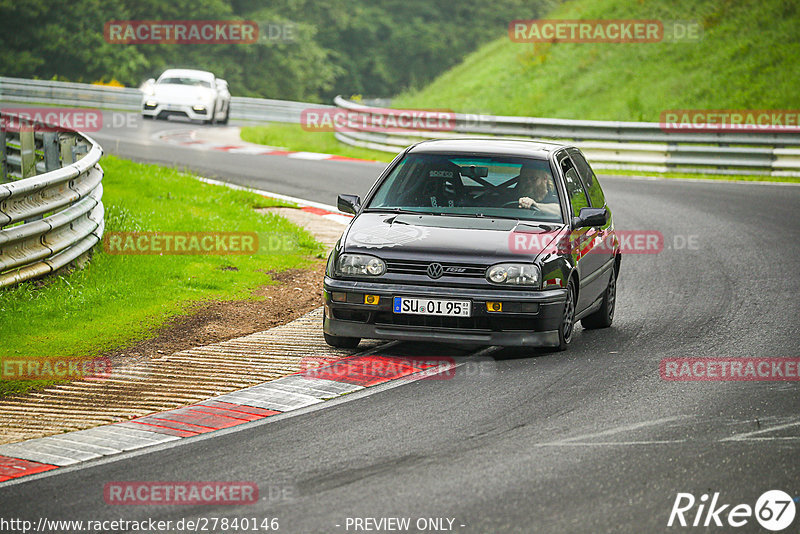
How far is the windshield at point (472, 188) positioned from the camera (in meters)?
9.06

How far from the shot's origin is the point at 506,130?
2544 cm

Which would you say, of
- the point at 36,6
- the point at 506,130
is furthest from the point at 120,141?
the point at 36,6

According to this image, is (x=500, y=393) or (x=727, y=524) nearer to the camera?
(x=727, y=524)

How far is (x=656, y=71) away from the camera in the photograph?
32656mm

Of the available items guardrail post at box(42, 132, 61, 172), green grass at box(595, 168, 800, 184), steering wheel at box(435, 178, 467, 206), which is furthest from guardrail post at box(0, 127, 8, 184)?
green grass at box(595, 168, 800, 184)

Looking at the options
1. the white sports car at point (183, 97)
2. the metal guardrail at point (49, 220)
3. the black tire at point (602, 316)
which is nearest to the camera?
the metal guardrail at point (49, 220)

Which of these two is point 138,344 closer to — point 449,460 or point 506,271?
point 506,271

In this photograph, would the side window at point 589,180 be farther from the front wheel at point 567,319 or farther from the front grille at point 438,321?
the front grille at point 438,321

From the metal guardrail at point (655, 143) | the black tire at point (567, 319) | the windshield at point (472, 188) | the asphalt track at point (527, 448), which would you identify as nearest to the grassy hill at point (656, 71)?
the metal guardrail at point (655, 143)

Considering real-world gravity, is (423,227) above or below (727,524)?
above

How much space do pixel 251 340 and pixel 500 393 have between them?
8.67 feet

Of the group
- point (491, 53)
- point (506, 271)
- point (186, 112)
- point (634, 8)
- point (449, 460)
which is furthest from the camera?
point (491, 53)

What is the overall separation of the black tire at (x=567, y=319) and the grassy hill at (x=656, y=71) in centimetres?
2026

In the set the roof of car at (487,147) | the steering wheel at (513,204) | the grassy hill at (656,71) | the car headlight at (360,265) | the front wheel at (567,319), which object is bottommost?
the front wheel at (567,319)
